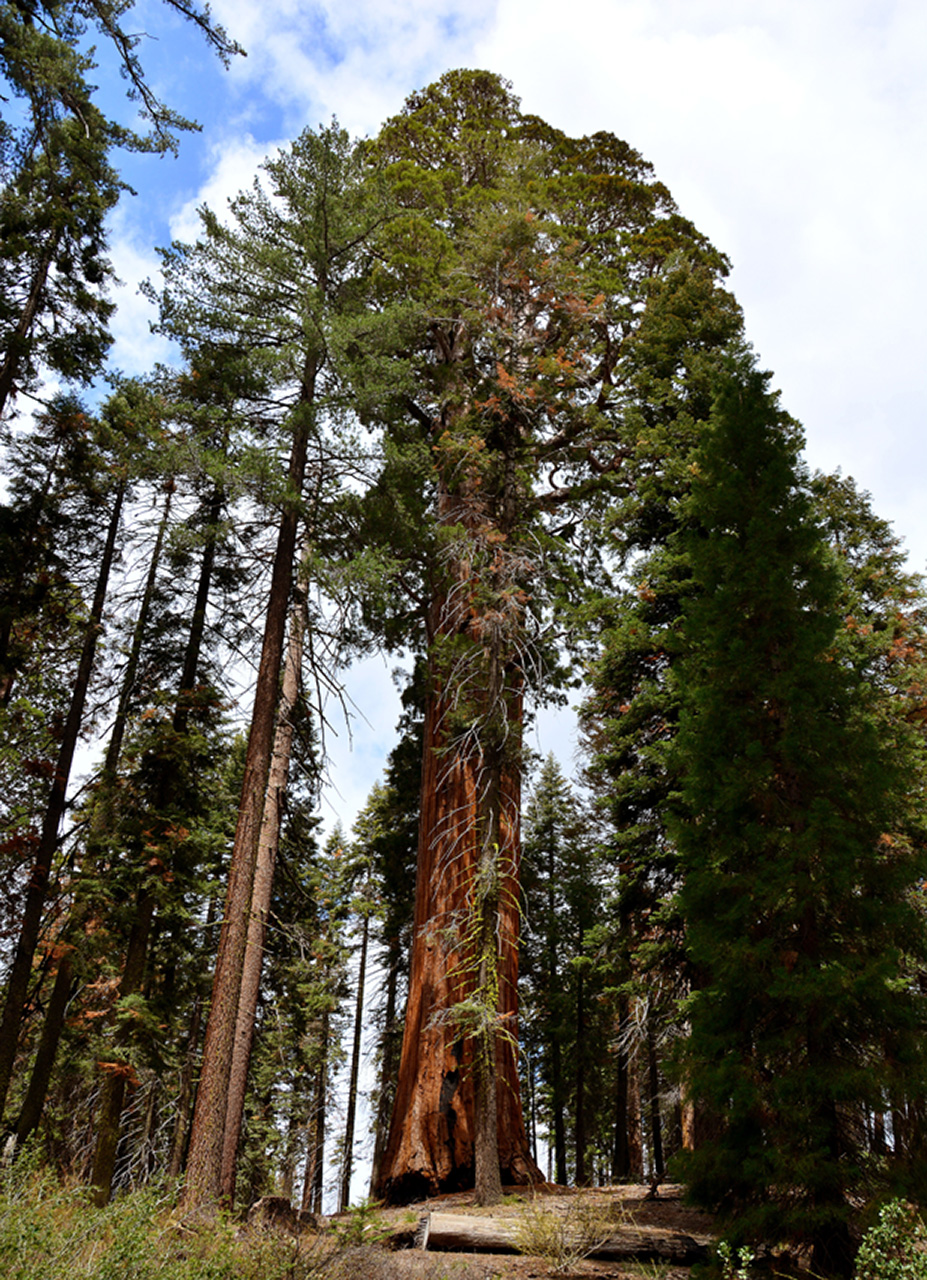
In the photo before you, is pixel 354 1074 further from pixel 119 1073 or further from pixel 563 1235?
pixel 563 1235

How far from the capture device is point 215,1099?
25.4ft

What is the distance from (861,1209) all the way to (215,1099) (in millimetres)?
5747

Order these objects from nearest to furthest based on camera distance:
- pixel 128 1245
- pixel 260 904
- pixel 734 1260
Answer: pixel 128 1245 → pixel 734 1260 → pixel 260 904

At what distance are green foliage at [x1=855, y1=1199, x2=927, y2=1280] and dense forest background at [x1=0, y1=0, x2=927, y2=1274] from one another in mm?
484

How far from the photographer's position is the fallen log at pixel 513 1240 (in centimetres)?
646

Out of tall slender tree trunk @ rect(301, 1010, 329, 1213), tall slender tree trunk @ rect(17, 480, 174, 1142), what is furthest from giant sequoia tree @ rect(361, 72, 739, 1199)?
tall slender tree trunk @ rect(301, 1010, 329, 1213)

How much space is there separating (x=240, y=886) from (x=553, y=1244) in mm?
4433

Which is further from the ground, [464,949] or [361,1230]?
[464,949]

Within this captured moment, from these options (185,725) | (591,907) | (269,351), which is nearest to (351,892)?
(591,907)

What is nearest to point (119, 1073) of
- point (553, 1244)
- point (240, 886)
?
point (240, 886)

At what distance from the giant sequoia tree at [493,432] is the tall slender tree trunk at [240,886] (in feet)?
6.33

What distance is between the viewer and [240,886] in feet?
27.9

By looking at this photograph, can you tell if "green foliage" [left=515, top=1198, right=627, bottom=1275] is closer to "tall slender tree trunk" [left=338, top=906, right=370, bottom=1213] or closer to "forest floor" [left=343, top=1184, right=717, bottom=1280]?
"forest floor" [left=343, top=1184, right=717, bottom=1280]

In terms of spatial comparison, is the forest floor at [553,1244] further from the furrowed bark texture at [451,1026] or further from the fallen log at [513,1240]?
the furrowed bark texture at [451,1026]
